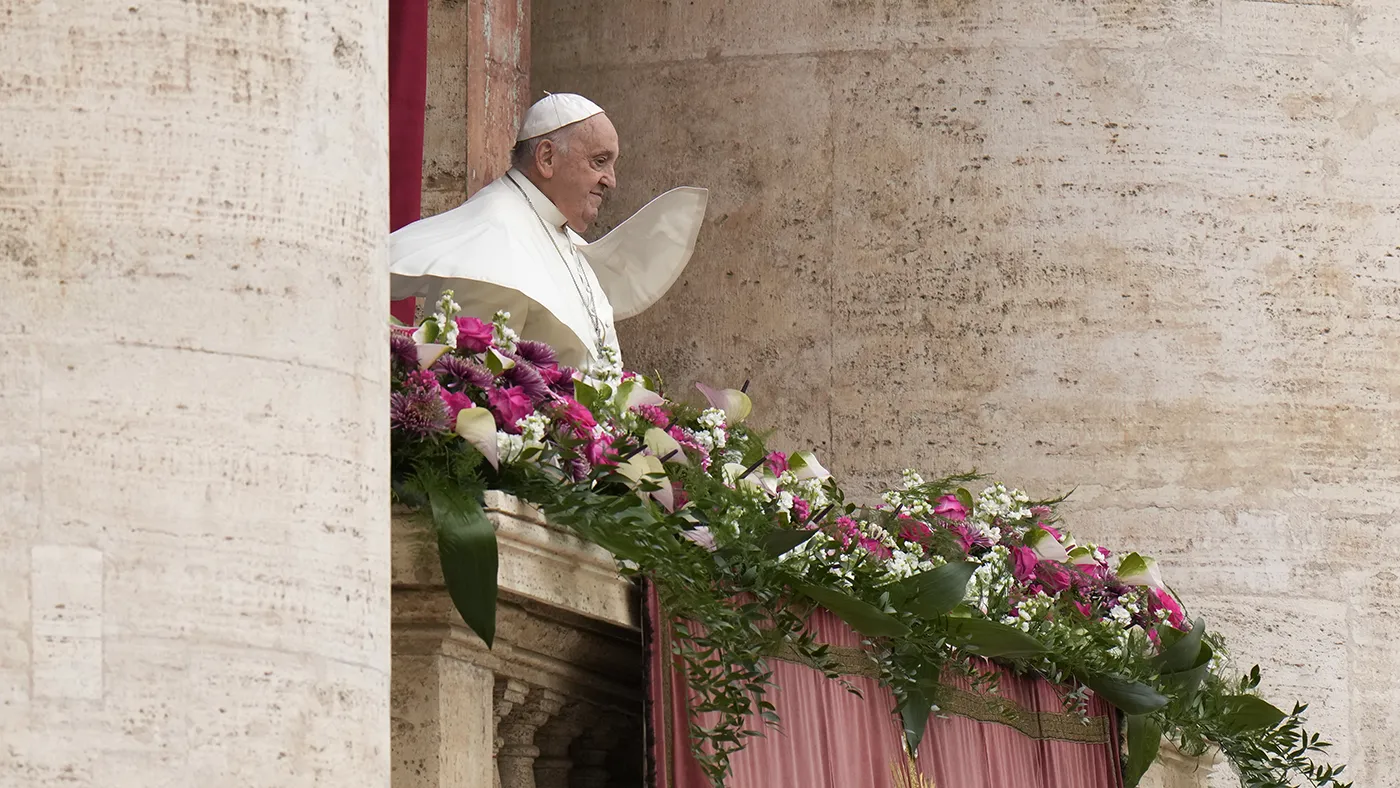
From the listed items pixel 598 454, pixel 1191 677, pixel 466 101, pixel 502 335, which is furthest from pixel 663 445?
pixel 466 101

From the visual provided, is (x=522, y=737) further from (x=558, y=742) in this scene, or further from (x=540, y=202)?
(x=540, y=202)

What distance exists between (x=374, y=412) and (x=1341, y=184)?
553 cm

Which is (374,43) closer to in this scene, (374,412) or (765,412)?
(374,412)

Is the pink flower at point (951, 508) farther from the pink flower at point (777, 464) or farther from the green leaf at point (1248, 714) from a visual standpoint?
the green leaf at point (1248, 714)

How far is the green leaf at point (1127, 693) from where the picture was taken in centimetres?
511

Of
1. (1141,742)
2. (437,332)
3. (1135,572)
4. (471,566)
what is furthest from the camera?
(1135,572)

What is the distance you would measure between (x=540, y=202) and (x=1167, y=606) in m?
1.75

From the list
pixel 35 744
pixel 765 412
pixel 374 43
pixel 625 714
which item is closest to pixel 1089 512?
pixel 765 412

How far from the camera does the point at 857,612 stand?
4.19 metres

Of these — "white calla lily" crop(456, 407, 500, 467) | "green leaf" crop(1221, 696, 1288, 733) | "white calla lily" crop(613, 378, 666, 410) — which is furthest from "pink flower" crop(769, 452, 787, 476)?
"green leaf" crop(1221, 696, 1288, 733)

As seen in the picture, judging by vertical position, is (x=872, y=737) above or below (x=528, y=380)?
below

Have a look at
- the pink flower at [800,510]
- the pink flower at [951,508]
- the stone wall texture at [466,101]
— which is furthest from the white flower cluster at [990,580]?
the stone wall texture at [466,101]

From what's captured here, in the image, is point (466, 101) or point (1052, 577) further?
point (466, 101)

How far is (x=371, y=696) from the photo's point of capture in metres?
2.82
